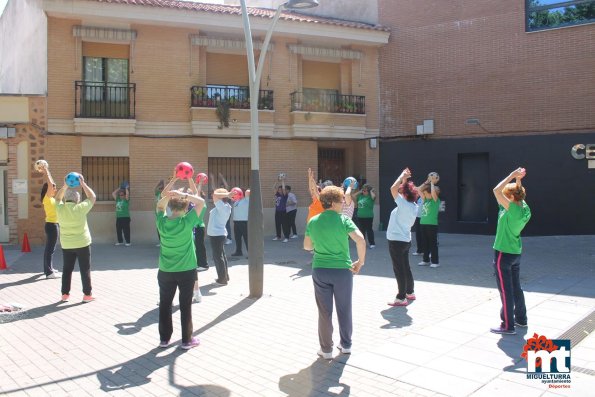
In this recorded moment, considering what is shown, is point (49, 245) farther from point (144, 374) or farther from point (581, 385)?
point (581, 385)

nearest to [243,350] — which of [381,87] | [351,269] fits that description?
[351,269]

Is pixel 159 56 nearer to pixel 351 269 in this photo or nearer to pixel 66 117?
pixel 66 117

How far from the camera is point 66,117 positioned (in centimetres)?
1565

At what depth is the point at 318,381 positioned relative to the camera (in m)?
4.91

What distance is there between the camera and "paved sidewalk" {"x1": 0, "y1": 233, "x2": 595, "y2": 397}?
4.81 metres

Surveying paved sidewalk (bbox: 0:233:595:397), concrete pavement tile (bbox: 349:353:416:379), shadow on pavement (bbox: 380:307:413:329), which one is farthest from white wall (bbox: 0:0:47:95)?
concrete pavement tile (bbox: 349:353:416:379)

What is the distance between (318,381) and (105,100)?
13.5m

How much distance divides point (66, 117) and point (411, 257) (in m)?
10.5

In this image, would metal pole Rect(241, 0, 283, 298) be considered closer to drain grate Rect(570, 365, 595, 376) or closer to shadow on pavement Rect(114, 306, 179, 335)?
shadow on pavement Rect(114, 306, 179, 335)

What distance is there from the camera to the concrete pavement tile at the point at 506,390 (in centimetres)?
455

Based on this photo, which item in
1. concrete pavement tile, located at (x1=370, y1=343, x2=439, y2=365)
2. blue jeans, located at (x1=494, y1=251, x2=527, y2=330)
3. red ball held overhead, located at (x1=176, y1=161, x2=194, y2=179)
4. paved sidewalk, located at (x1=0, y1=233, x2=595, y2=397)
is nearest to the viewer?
paved sidewalk, located at (x1=0, y1=233, x2=595, y2=397)

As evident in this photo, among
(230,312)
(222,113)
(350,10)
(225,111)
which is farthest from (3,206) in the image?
(350,10)

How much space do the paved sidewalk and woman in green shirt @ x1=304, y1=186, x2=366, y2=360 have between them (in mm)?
440

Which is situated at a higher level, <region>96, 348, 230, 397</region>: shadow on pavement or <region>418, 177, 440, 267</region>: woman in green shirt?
<region>418, 177, 440, 267</region>: woman in green shirt
